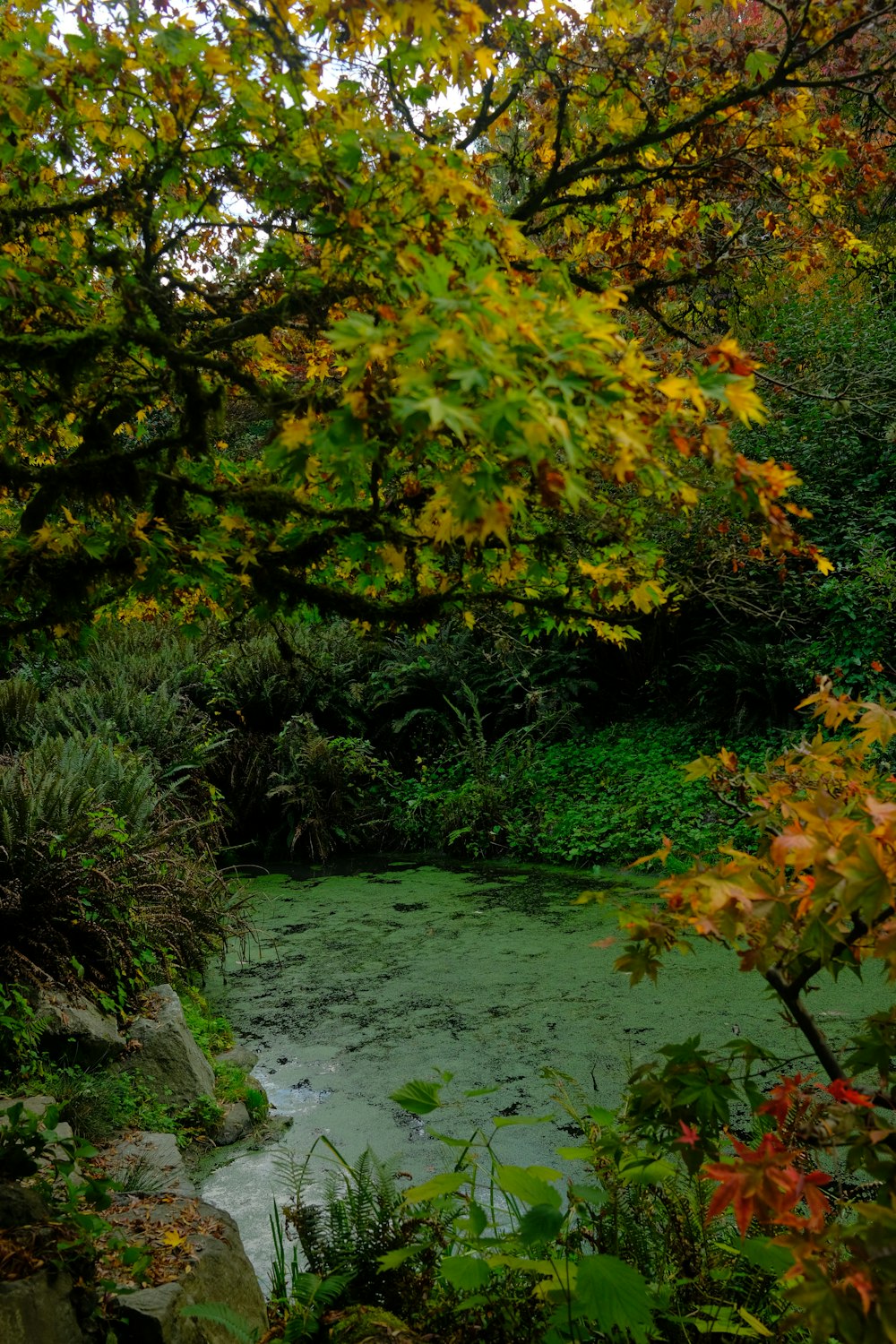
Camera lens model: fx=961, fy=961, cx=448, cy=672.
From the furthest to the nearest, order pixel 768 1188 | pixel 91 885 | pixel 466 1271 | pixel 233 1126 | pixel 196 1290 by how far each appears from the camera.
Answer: pixel 91 885
pixel 233 1126
pixel 196 1290
pixel 466 1271
pixel 768 1188

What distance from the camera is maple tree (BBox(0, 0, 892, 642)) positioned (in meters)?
1.19

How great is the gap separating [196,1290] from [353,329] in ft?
5.78

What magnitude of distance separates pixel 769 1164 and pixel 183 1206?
149 cm

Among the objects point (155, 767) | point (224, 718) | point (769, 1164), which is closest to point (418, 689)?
point (224, 718)

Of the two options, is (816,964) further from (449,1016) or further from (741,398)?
(449,1016)

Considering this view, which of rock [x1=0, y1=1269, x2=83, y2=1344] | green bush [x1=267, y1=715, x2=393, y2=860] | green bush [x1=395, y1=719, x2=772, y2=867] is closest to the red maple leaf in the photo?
rock [x1=0, y1=1269, x2=83, y2=1344]

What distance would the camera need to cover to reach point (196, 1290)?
1.83 metres

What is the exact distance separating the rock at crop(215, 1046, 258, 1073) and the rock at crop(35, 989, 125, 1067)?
546mm

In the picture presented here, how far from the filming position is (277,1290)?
206 centimetres

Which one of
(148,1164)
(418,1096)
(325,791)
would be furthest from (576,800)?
(418,1096)

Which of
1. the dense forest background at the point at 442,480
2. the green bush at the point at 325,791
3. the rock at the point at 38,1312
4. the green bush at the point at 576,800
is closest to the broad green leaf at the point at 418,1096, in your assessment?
the dense forest background at the point at 442,480

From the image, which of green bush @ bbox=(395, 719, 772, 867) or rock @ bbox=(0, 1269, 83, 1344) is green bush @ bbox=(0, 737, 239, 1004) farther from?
green bush @ bbox=(395, 719, 772, 867)

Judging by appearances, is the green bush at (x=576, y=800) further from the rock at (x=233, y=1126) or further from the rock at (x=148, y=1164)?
the rock at (x=148, y=1164)

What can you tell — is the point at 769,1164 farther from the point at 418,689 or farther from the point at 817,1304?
the point at 418,689
